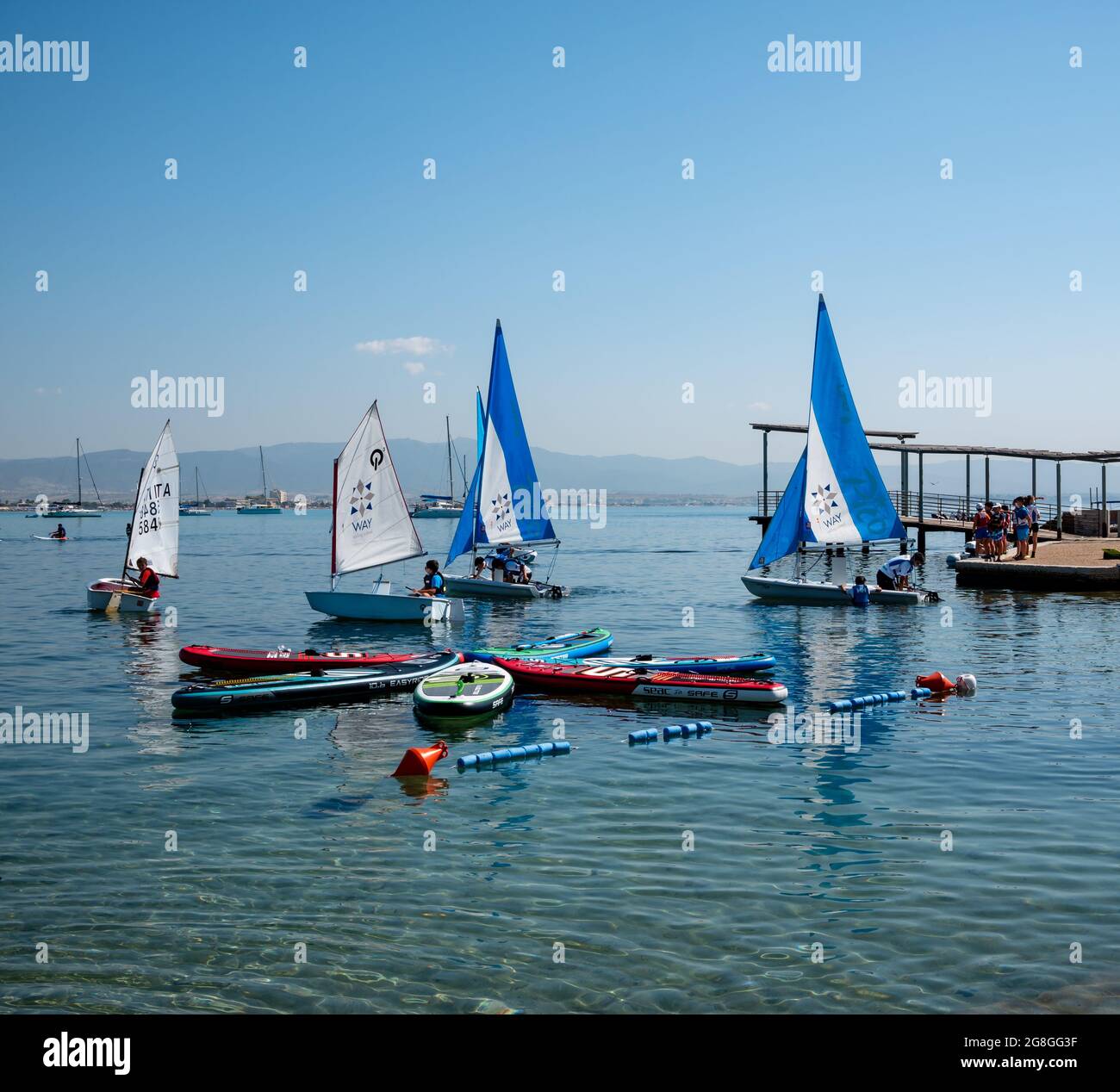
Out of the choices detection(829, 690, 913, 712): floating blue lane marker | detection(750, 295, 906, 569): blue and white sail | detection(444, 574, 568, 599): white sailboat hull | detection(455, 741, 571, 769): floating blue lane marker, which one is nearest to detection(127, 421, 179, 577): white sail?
detection(444, 574, 568, 599): white sailboat hull

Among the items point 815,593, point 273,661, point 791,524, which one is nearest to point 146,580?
point 273,661

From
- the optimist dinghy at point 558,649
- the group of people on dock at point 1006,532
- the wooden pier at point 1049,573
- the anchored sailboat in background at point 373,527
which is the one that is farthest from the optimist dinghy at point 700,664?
the group of people on dock at point 1006,532

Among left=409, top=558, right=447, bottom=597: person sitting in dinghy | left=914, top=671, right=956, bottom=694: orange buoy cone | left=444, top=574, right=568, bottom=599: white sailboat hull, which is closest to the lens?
left=914, top=671, right=956, bottom=694: orange buoy cone

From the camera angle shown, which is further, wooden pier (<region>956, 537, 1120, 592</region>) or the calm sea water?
wooden pier (<region>956, 537, 1120, 592</region>)

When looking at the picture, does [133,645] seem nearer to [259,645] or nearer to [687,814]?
[259,645]

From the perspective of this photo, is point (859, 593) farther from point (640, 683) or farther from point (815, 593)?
point (640, 683)

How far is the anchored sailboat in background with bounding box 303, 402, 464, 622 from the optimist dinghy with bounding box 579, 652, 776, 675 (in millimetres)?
9422

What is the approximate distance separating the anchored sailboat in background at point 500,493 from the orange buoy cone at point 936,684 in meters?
20.2

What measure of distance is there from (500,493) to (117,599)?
14.8 meters

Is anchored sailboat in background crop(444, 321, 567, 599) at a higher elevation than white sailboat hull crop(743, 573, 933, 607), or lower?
higher

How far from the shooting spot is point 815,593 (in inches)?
1550

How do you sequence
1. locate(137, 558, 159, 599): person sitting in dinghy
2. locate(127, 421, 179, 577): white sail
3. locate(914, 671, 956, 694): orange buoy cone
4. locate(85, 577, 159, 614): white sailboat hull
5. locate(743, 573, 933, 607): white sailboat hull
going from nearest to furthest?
locate(914, 671, 956, 694): orange buoy cone → locate(127, 421, 179, 577): white sail → locate(743, 573, 933, 607): white sailboat hull → locate(137, 558, 159, 599): person sitting in dinghy → locate(85, 577, 159, 614): white sailboat hull

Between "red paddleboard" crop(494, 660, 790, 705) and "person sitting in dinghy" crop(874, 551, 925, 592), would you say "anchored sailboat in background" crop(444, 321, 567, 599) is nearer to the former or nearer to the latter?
"person sitting in dinghy" crop(874, 551, 925, 592)

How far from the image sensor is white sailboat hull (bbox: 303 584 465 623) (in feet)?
110
